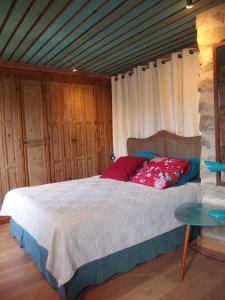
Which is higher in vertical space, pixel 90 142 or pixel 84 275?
pixel 90 142

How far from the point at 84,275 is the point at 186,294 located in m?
0.79

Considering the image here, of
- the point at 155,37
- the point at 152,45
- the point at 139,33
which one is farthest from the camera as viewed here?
the point at 152,45

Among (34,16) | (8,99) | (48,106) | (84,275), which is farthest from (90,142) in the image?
(84,275)

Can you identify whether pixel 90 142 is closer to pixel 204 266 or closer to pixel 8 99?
Result: pixel 8 99

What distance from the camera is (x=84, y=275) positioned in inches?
78.2

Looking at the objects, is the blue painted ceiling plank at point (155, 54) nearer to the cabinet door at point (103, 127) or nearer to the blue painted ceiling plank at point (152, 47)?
the blue painted ceiling plank at point (152, 47)

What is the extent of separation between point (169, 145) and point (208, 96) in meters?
1.16

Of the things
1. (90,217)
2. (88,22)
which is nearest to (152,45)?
(88,22)

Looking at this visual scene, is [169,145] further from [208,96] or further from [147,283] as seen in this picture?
[147,283]

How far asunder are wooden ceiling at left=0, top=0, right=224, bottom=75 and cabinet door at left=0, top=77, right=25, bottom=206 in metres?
0.46

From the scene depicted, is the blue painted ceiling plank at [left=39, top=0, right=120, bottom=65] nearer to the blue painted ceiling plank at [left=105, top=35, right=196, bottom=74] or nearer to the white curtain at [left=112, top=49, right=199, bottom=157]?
the blue painted ceiling plank at [left=105, top=35, right=196, bottom=74]

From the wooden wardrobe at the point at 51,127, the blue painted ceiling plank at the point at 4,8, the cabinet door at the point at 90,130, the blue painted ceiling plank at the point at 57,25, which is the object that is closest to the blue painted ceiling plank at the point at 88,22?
the blue painted ceiling plank at the point at 57,25

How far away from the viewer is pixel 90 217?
200 cm

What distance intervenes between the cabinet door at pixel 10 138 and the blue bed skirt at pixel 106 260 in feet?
4.02
